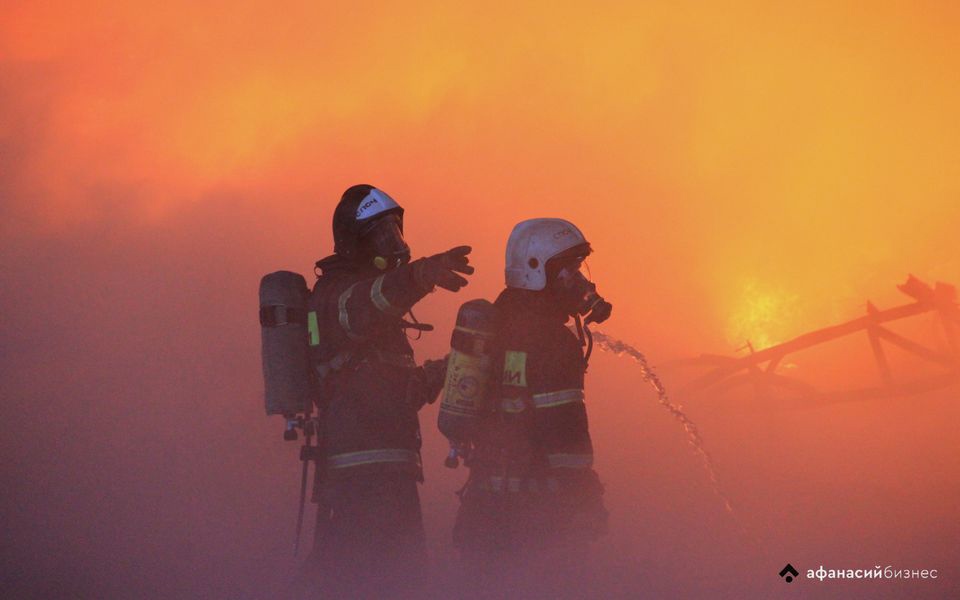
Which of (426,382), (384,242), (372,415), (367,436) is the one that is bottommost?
(367,436)

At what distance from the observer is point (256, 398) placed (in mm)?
17359

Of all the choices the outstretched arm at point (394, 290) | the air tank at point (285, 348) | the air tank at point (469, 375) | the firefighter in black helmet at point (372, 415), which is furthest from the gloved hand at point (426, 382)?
the air tank at point (285, 348)

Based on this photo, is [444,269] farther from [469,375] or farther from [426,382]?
[426,382]

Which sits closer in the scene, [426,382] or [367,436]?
[367,436]

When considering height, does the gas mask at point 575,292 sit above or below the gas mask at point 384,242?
below

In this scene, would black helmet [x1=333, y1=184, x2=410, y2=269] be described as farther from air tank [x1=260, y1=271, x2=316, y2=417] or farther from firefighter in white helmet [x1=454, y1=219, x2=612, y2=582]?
firefighter in white helmet [x1=454, y1=219, x2=612, y2=582]

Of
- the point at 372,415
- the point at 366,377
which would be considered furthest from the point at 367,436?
the point at 366,377

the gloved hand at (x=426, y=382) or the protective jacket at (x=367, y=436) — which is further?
the gloved hand at (x=426, y=382)

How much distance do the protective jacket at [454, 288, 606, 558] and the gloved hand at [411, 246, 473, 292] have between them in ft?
1.95

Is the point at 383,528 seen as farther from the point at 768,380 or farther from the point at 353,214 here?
the point at 768,380

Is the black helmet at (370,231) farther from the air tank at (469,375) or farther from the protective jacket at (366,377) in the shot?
the air tank at (469,375)

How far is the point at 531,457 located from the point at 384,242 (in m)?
1.71

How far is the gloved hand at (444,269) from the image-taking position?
5.66 m

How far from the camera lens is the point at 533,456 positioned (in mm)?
5934
